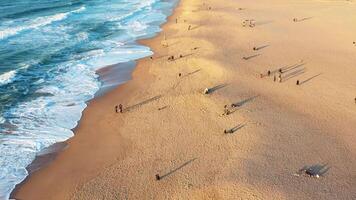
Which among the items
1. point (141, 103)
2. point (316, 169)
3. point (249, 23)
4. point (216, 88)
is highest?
point (216, 88)

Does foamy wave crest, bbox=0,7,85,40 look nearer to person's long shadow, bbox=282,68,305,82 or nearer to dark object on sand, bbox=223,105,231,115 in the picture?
dark object on sand, bbox=223,105,231,115

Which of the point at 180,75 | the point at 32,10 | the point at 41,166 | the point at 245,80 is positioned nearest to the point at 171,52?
the point at 180,75

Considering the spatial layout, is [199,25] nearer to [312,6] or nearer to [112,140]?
[312,6]

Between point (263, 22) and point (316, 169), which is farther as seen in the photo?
point (263, 22)

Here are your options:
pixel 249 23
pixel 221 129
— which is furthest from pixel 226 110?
pixel 249 23

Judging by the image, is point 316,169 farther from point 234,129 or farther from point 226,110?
point 226,110

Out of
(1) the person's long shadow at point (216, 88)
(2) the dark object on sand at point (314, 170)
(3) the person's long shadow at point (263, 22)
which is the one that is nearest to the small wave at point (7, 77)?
(1) the person's long shadow at point (216, 88)

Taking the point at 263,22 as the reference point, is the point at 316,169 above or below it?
above

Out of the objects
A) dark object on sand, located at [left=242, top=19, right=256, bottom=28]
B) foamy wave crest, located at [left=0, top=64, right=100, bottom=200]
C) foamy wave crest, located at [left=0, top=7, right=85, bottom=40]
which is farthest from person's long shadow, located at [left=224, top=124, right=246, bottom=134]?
foamy wave crest, located at [left=0, top=7, right=85, bottom=40]
